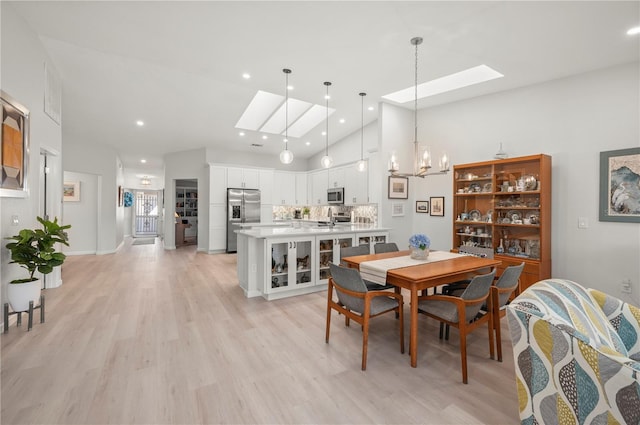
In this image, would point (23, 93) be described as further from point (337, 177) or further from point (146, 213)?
point (146, 213)

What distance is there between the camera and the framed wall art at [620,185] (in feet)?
11.2

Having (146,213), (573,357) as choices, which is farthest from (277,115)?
(146,213)

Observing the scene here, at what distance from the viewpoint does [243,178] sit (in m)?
8.37

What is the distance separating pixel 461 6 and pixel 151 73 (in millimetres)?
4390

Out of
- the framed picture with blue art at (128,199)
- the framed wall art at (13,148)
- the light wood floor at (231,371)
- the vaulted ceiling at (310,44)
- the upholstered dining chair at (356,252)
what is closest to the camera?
the light wood floor at (231,371)

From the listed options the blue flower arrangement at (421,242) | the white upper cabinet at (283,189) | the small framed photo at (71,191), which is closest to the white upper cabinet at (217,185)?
the white upper cabinet at (283,189)

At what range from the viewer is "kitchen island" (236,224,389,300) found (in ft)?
13.0

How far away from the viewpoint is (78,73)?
4.39m

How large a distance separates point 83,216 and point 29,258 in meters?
5.53

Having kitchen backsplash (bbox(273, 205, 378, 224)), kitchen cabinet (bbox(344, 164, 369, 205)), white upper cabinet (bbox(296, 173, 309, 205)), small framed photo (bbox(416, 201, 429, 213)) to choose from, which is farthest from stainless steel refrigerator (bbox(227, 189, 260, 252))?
small framed photo (bbox(416, 201, 429, 213))

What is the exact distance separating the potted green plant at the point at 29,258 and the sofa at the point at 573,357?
418 cm

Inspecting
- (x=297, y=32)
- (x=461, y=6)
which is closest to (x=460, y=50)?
(x=461, y=6)

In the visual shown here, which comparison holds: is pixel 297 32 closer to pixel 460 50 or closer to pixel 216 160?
pixel 460 50

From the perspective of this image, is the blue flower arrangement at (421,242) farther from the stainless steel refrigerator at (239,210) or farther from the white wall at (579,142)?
the stainless steel refrigerator at (239,210)
